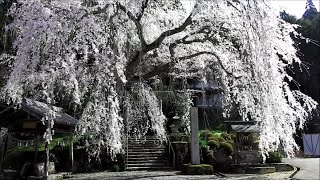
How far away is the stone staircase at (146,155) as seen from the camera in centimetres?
1616

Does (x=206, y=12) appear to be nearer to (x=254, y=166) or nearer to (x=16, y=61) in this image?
(x=16, y=61)

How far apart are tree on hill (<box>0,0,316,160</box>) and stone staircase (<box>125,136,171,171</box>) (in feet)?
23.4

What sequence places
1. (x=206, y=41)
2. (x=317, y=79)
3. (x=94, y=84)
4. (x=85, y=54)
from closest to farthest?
(x=85, y=54) < (x=94, y=84) < (x=206, y=41) < (x=317, y=79)

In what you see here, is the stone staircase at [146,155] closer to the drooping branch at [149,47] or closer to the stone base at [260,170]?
the stone base at [260,170]

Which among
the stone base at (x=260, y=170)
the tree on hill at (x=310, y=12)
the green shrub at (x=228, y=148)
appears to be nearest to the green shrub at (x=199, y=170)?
the stone base at (x=260, y=170)

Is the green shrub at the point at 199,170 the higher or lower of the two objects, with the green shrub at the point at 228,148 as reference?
lower

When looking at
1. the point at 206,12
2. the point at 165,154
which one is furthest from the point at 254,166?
the point at 206,12

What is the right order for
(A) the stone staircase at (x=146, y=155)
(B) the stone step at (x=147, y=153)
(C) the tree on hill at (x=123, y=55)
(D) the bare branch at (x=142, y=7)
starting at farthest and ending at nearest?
(B) the stone step at (x=147, y=153) < (A) the stone staircase at (x=146, y=155) < (D) the bare branch at (x=142, y=7) < (C) the tree on hill at (x=123, y=55)

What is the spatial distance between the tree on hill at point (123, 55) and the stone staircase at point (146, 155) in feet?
23.4

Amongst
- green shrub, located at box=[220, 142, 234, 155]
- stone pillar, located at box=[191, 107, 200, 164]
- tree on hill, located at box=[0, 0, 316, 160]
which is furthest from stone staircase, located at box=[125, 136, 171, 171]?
tree on hill, located at box=[0, 0, 316, 160]

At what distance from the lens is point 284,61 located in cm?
878

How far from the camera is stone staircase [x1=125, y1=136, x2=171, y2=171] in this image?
16156 mm

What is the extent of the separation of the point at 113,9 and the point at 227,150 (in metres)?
9.84

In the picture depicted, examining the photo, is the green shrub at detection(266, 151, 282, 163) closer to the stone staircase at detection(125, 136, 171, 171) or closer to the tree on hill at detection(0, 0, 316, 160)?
the stone staircase at detection(125, 136, 171, 171)
